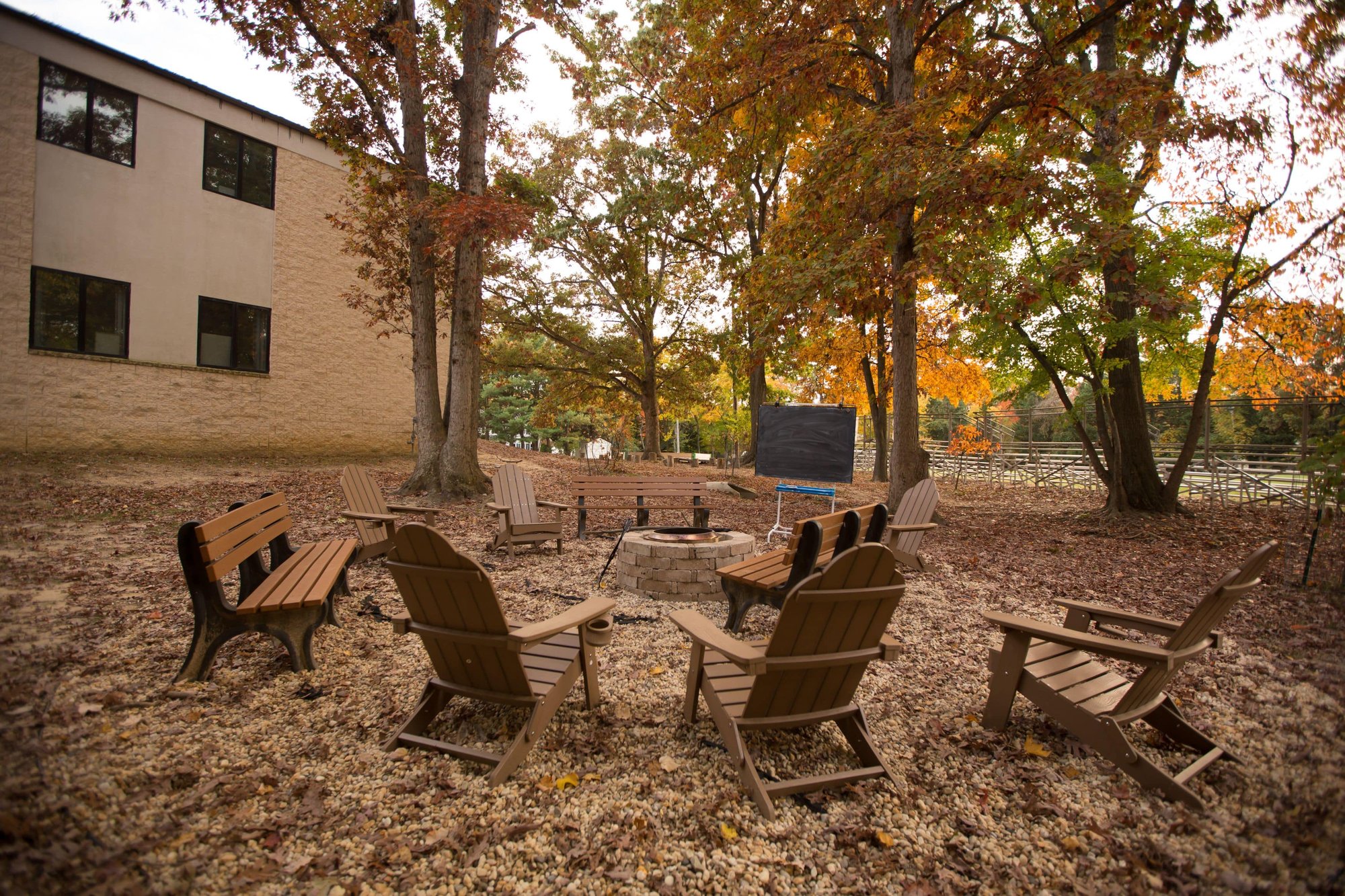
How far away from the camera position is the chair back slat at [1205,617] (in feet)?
8.52

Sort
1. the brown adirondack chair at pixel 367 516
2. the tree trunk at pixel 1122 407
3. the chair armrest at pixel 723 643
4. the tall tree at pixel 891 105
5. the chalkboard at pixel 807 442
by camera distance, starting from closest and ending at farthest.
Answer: the chair armrest at pixel 723 643, the brown adirondack chair at pixel 367 516, the tall tree at pixel 891 105, the chalkboard at pixel 807 442, the tree trunk at pixel 1122 407

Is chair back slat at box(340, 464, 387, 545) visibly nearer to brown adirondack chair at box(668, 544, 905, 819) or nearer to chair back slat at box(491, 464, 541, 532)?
chair back slat at box(491, 464, 541, 532)

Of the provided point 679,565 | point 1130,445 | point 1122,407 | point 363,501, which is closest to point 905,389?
point 1122,407

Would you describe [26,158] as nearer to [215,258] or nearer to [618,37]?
[215,258]

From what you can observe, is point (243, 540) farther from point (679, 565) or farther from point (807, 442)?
point (807, 442)

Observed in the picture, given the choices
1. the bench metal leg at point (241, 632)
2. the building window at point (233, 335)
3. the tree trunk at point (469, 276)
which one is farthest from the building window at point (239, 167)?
the bench metal leg at point (241, 632)

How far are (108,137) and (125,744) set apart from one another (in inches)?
525

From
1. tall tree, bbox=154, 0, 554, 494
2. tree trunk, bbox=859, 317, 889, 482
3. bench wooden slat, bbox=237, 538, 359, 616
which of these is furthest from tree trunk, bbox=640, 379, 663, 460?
bench wooden slat, bbox=237, 538, 359, 616

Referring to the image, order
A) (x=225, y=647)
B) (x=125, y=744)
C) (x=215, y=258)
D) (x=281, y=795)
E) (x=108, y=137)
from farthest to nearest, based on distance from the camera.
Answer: (x=215, y=258), (x=108, y=137), (x=225, y=647), (x=125, y=744), (x=281, y=795)

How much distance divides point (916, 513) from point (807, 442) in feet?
11.8

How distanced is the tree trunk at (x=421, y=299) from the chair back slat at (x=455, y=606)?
836cm

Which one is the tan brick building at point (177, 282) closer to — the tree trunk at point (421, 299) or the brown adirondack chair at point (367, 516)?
the tree trunk at point (421, 299)

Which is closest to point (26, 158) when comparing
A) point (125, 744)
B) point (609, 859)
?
point (125, 744)

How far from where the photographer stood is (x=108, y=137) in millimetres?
11234
